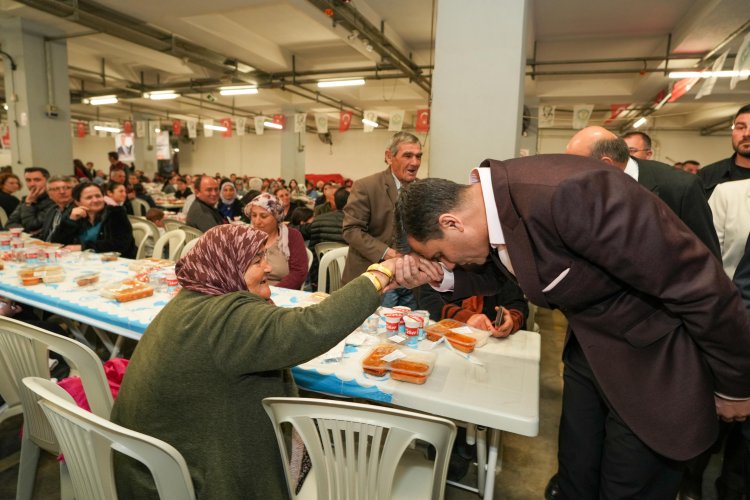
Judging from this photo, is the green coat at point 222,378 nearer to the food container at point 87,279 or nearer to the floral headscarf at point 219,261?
the floral headscarf at point 219,261

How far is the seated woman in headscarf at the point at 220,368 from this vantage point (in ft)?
4.30

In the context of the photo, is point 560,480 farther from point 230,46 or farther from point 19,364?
point 230,46

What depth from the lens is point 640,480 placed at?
4.68 feet

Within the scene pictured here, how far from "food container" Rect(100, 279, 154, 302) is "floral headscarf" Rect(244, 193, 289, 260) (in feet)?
3.02

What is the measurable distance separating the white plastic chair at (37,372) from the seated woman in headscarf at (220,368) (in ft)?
0.78

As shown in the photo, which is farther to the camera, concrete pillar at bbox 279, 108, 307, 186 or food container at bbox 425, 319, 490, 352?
concrete pillar at bbox 279, 108, 307, 186

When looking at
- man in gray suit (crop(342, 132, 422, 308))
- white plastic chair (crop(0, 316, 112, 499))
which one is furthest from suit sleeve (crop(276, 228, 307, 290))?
white plastic chair (crop(0, 316, 112, 499))

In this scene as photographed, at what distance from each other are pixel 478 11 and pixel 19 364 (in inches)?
149

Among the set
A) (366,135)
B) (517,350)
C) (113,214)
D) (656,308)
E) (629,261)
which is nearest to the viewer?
(629,261)

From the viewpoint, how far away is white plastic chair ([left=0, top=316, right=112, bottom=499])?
1570 mm

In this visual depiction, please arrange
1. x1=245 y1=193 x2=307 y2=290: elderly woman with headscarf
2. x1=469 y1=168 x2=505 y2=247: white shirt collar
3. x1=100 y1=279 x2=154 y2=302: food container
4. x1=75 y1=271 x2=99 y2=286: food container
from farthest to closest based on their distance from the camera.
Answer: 1. x1=245 y1=193 x2=307 y2=290: elderly woman with headscarf
2. x1=75 y1=271 x2=99 y2=286: food container
3. x1=100 y1=279 x2=154 y2=302: food container
4. x1=469 y1=168 x2=505 y2=247: white shirt collar

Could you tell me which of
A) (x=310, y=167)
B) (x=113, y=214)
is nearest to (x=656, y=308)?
(x=113, y=214)

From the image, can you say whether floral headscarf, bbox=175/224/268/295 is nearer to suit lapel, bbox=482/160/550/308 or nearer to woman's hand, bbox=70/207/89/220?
suit lapel, bbox=482/160/550/308

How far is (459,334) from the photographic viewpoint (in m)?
2.03
